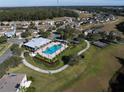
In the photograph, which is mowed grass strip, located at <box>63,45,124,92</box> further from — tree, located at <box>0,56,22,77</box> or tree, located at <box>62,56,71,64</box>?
tree, located at <box>0,56,22,77</box>

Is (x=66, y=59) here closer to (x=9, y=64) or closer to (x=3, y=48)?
(x=9, y=64)

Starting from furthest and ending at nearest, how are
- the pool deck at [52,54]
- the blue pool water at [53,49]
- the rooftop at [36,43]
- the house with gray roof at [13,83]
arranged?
the rooftop at [36,43]
the blue pool water at [53,49]
the pool deck at [52,54]
the house with gray roof at [13,83]

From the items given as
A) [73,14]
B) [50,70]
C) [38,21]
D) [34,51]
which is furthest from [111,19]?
[50,70]

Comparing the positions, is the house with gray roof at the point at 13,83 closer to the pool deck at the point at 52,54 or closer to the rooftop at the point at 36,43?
the pool deck at the point at 52,54

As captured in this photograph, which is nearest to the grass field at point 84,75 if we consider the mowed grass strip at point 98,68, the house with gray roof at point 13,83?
the mowed grass strip at point 98,68

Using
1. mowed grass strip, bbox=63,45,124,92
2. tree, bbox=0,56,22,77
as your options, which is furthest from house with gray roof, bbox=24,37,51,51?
→ mowed grass strip, bbox=63,45,124,92

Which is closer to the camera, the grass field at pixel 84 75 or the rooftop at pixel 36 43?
the grass field at pixel 84 75

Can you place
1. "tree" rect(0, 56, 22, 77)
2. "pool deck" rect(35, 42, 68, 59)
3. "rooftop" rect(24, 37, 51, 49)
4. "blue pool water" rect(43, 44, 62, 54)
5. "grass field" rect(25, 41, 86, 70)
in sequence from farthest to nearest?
"rooftop" rect(24, 37, 51, 49) → "blue pool water" rect(43, 44, 62, 54) → "pool deck" rect(35, 42, 68, 59) → "grass field" rect(25, 41, 86, 70) → "tree" rect(0, 56, 22, 77)

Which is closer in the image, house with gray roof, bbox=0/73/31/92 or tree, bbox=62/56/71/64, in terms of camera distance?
house with gray roof, bbox=0/73/31/92
